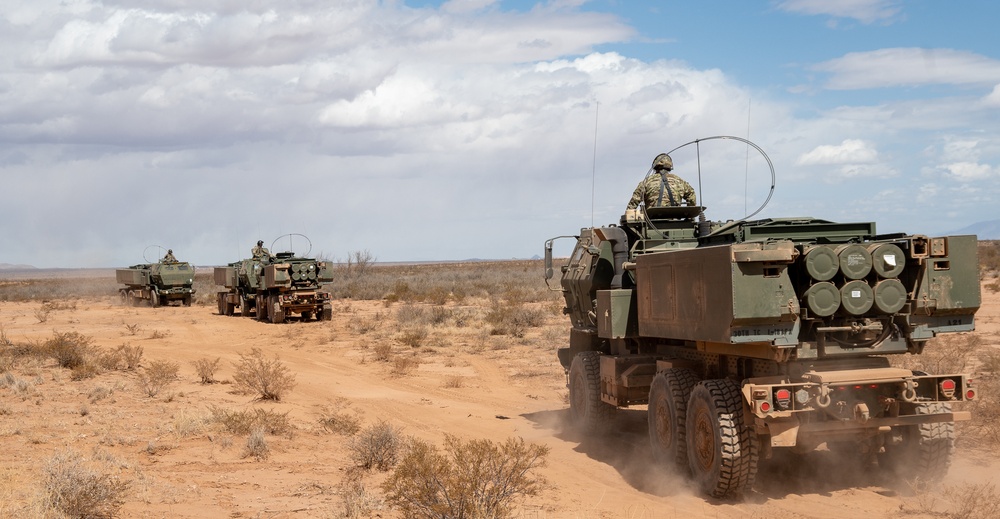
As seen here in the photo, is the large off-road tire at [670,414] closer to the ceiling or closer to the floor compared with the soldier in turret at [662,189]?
closer to the floor

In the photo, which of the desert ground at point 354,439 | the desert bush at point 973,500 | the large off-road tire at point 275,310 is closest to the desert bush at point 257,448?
the desert ground at point 354,439

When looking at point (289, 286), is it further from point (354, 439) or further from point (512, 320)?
point (354, 439)

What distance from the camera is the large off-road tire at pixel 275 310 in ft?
104

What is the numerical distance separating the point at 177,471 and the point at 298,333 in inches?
734

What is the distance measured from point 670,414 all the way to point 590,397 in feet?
7.53

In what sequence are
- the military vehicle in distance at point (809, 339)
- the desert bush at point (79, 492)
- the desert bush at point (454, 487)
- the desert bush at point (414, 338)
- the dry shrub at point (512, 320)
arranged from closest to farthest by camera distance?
1. the desert bush at point (454, 487)
2. the desert bush at point (79, 492)
3. the military vehicle in distance at point (809, 339)
4. the desert bush at point (414, 338)
5. the dry shrub at point (512, 320)

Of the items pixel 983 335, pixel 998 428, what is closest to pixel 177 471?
pixel 998 428

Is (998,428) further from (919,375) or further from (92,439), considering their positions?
(92,439)

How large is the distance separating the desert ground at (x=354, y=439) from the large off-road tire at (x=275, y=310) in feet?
24.6

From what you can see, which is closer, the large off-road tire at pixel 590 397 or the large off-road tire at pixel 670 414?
the large off-road tire at pixel 670 414

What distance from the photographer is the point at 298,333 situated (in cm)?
2795

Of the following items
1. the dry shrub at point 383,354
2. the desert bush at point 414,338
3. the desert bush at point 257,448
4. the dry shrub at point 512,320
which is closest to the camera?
the desert bush at point 257,448

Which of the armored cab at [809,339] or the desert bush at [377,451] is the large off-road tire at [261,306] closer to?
the desert bush at [377,451]

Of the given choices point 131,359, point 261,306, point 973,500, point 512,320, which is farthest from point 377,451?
point 261,306
